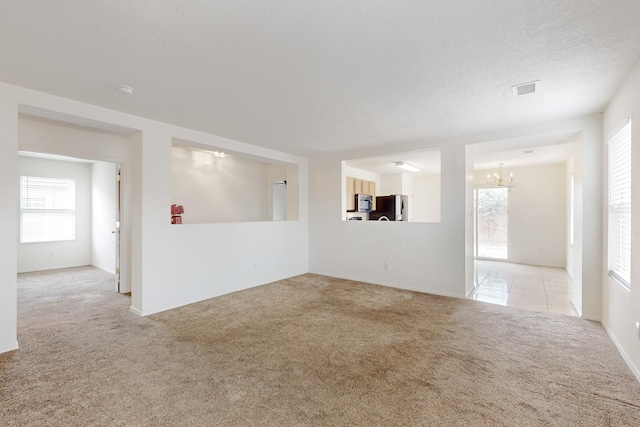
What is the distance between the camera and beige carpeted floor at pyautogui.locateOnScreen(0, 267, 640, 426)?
1.91 m

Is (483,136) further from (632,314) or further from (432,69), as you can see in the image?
(632,314)

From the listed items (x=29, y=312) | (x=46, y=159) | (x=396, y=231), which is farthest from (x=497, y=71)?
(x=46, y=159)

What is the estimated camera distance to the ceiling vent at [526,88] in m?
2.73

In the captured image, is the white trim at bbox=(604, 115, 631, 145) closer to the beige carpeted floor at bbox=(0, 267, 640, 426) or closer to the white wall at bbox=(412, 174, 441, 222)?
the beige carpeted floor at bbox=(0, 267, 640, 426)

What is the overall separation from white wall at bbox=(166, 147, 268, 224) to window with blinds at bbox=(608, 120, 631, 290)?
5896mm

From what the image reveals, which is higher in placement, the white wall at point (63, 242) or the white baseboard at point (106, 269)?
the white wall at point (63, 242)

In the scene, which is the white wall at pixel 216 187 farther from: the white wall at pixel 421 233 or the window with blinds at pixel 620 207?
the window with blinds at pixel 620 207

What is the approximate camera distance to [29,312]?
388cm

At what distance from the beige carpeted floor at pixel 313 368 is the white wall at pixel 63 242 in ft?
11.6

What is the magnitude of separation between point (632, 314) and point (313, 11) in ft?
11.4

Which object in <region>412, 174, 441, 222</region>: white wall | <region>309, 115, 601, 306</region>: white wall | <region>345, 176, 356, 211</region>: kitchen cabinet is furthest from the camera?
<region>412, 174, 441, 222</region>: white wall

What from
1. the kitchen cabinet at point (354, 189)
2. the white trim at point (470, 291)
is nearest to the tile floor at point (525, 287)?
the white trim at point (470, 291)

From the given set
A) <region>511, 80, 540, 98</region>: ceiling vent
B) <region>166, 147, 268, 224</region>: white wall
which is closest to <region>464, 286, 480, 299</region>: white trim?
<region>511, 80, 540, 98</region>: ceiling vent

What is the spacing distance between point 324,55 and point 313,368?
254cm
